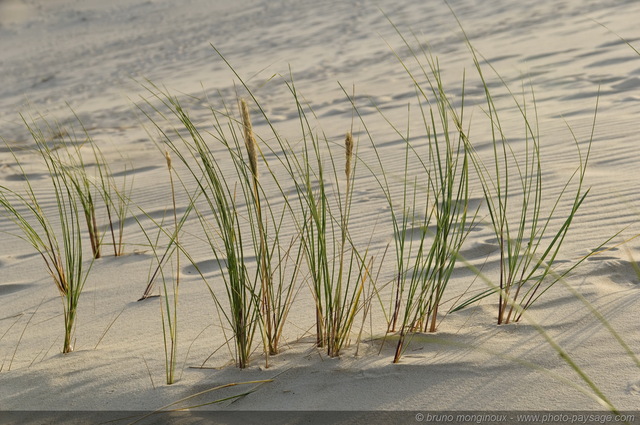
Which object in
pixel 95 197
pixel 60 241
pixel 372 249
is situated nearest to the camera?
pixel 372 249

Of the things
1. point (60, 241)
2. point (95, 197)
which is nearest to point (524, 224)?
point (95, 197)

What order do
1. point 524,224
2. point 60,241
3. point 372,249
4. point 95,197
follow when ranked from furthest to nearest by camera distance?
point 60,241 → point 95,197 → point 372,249 → point 524,224

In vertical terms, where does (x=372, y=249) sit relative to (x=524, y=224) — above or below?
below

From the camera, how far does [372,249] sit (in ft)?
9.98

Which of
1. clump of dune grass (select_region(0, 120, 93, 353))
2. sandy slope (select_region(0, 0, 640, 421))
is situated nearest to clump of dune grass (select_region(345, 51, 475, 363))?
sandy slope (select_region(0, 0, 640, 421))

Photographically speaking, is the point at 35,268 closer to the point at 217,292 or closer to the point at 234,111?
the point at 217,292

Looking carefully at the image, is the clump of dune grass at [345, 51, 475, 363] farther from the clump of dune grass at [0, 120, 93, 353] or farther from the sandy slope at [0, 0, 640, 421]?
the clump of dune grass at [0, 120, 93, 353]

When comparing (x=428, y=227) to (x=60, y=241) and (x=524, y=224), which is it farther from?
(x=60, y=241)

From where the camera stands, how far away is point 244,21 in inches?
483

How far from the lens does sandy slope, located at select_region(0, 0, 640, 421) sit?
1816 mm

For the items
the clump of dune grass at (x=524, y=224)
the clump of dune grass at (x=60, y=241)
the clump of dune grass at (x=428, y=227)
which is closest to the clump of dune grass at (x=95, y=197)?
the clump of dune grass at (x=60, y=241)

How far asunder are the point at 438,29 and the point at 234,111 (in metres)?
3.90

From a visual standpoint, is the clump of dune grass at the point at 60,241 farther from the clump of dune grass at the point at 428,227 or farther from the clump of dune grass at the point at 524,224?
the clump of dune grass at the point at 524,224

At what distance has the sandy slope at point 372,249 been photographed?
1.82m
